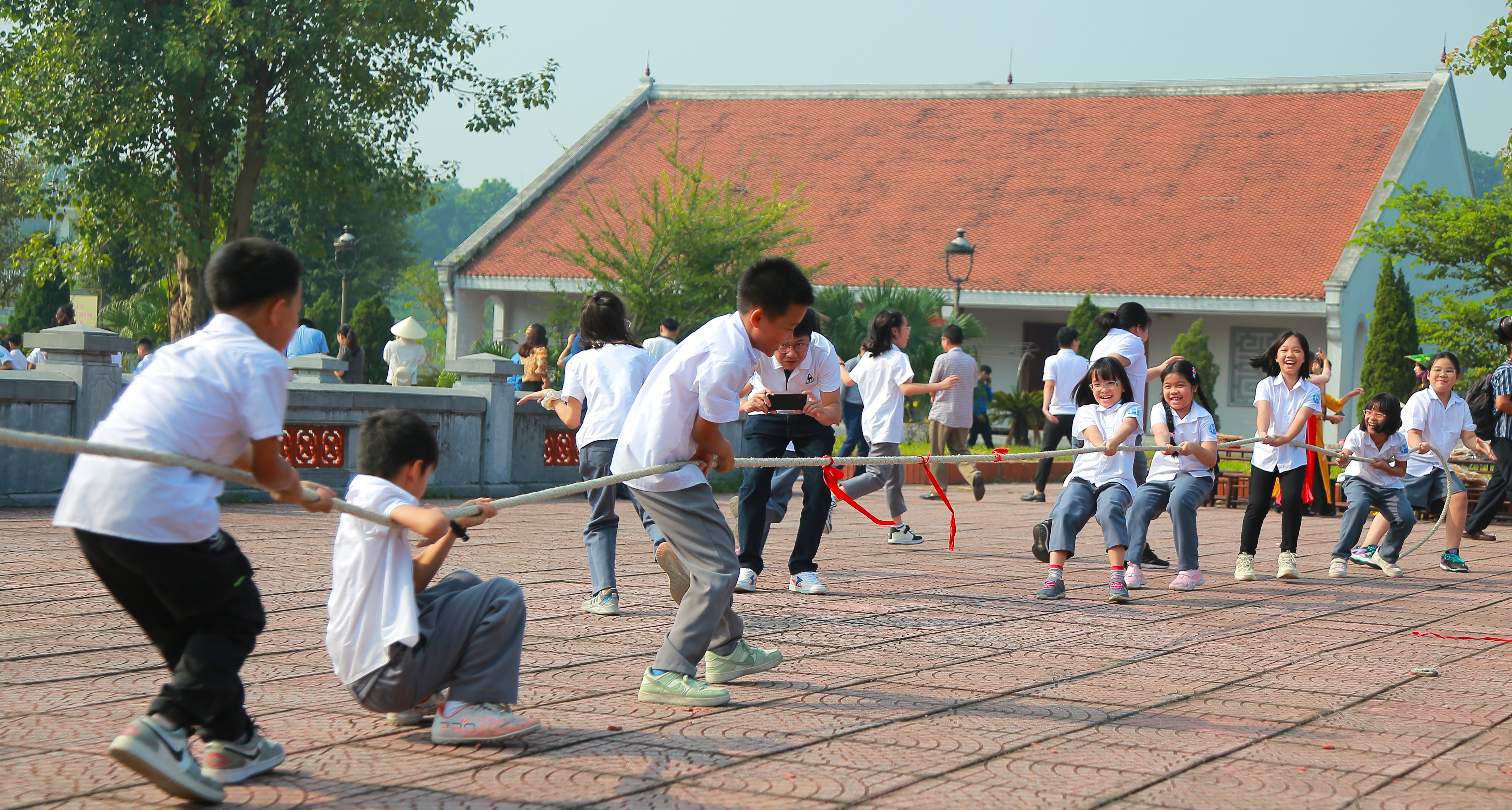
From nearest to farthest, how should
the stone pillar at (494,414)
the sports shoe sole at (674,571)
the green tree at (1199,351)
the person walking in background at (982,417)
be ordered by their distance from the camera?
the sports shoe sole at (674,571) < the stone pillar at (494,414) < the person walking in background at (982,417) < the green tree at (1199,351)

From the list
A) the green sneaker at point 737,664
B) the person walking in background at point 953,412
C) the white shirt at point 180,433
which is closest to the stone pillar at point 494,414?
the person walking in background at point 953,412

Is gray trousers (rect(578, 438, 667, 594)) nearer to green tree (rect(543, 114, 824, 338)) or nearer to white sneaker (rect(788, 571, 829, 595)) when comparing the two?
white sneaker (rect(788, 571, 829, 595))

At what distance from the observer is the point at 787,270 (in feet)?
16.9

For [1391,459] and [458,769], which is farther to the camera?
[1391,459]

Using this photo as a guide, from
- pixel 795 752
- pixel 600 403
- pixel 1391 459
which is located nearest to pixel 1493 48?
pixel 1391 459

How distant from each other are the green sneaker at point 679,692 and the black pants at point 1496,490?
8.29 metres

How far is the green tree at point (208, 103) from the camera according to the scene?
19.1 meters

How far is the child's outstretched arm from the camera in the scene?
13.1 feet

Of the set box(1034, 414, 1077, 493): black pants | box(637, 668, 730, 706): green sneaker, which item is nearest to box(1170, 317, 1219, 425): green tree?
box(1034, 414, 1077, 493): black pants

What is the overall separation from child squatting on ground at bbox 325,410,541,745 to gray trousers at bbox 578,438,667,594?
102 inches

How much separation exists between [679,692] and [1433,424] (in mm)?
7499

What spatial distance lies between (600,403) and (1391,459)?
18.5 ft

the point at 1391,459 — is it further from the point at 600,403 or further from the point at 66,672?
the point at 66,672

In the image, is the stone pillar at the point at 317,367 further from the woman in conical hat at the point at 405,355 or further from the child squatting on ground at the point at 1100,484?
the child squatting on ground at the point at 1100,484
